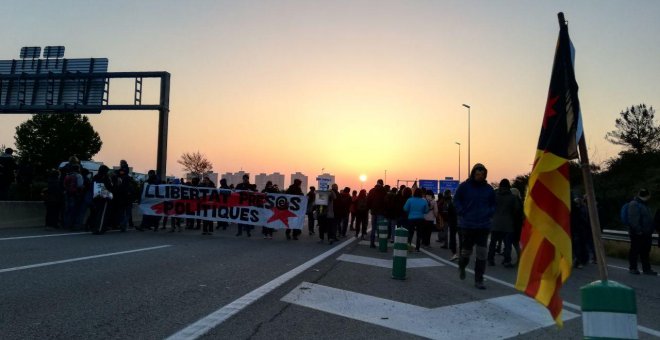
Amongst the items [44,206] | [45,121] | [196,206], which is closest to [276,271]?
[196,206]

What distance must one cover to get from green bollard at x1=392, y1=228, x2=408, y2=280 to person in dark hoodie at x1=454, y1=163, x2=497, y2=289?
2.92 feet

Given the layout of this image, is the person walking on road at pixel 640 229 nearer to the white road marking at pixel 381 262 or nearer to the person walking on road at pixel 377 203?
the white road marking at pixel 381 262

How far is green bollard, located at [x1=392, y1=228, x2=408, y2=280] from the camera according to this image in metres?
8.56

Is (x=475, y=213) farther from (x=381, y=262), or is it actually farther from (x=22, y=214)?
(x=22, y=214)

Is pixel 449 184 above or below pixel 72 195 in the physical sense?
above

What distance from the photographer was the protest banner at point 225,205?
17.7 m

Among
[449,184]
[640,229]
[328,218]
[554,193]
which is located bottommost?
[328,218]

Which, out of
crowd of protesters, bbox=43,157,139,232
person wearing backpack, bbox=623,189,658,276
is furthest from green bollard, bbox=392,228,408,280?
crowd of protesters, bbox=43,157,139,232

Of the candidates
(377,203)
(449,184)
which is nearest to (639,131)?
(449,184)

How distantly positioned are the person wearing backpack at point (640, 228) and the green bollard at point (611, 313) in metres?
10.9

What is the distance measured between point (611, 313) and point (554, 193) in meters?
1.21

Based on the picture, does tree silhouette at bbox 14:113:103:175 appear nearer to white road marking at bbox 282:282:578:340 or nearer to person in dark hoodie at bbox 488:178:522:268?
person in dark hoodie at bbox 488:178:522:268

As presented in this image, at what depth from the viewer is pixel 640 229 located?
12086mm

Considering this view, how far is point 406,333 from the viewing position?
5164mm
